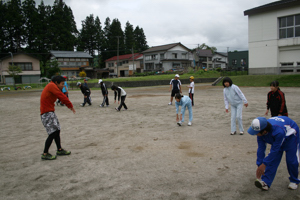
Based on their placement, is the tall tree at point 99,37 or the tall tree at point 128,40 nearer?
the tall tree at point 99,37

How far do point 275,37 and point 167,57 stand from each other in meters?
29.0

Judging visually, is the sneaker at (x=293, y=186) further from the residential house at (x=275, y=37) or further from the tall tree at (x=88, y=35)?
the tall tree at (x=88, y=35)

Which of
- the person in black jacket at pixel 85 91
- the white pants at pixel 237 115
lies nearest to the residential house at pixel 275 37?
the person in black jacket at pixel 85 91

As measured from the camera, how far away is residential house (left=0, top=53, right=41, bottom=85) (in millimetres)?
48503

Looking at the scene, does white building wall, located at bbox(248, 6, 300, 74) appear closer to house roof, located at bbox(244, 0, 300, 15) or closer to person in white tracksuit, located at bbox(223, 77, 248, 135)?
house roof, located at bbox(244, 0, 300, 15)

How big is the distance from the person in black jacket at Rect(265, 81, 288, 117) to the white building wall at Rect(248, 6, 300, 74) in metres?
24.9

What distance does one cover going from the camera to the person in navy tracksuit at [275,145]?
3086 millimetres

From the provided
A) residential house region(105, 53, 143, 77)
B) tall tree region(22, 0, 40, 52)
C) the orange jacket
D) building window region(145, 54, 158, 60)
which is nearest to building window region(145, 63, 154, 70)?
building window region(145, 54, 158, 60)

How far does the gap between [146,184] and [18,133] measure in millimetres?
6008

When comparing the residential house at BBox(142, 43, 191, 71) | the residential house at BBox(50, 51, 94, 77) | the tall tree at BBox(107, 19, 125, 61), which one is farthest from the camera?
the tall tree at BBox(107, 19, 125, 61)

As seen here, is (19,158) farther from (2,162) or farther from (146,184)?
(146,184)

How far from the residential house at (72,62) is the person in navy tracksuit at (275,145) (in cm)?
5391

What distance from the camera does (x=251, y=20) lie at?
1123 inches

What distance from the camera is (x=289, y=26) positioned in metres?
26.0
